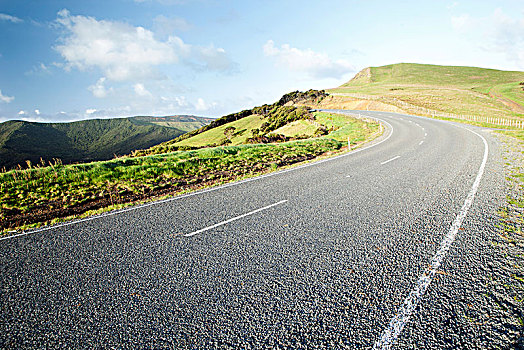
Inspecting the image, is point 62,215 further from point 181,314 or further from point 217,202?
point 181,314

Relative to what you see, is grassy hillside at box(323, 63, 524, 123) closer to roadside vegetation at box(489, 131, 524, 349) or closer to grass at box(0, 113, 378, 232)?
roadside vegetation at box(489, 131, 524, 349)

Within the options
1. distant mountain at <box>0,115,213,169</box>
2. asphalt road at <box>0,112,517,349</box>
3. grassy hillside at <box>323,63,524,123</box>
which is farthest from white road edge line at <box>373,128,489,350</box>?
distant mountain at <box>0,115,213,169</box>

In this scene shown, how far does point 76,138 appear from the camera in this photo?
15412 centimetres

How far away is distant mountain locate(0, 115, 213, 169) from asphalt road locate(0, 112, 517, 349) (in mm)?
120103

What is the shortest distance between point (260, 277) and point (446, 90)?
92.1 metres

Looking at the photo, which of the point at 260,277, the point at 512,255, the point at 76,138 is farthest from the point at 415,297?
the point at 76,138

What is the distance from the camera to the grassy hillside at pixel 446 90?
2194 inches

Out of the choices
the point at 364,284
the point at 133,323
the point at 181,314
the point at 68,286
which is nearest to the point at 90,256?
the point at 68,286

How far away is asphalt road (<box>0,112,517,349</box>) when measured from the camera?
265 cm

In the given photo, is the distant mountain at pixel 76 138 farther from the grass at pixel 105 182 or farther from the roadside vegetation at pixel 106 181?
the grass at pixel 105 182

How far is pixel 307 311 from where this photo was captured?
288 cm

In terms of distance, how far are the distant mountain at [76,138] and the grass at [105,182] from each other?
112 meters

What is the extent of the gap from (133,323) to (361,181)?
279 inches

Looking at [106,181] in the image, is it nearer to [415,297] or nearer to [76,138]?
[415,297]
